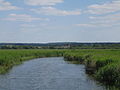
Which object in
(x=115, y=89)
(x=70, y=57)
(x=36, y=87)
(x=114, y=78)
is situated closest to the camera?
(x=115, y=89)

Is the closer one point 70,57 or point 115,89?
point 115,89

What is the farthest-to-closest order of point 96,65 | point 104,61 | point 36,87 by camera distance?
point 96,65 < point 104,61 < point 36,87

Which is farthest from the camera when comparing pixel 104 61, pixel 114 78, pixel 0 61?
pixel 0 61

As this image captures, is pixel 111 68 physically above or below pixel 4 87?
above

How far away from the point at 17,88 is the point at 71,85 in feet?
13.5

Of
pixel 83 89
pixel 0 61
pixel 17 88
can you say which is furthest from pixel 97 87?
pixel 0 61

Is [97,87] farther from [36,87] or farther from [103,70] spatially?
[36,87]

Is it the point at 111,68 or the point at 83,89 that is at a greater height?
the point at 111,68

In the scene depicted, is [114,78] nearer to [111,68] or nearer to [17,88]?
[111,68]

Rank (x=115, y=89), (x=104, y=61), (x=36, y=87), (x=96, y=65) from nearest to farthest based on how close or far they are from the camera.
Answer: (x=115, y=89) → (x=36, y=87) → (x=104, y=61) → (x=96, y=65)

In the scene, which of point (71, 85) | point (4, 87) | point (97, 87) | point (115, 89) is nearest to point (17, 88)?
point (4, 87)

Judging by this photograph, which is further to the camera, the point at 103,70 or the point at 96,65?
the point at 96,65

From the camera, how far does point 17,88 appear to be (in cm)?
2103

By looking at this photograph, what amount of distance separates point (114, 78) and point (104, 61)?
6.74 m
